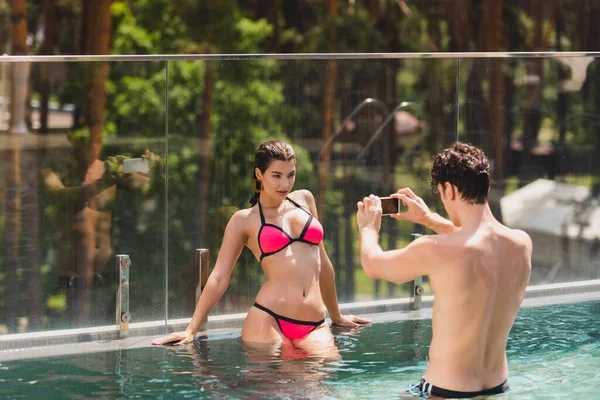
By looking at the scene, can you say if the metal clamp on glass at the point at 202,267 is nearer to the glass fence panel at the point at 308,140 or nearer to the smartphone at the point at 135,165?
the glass fence panel at the point at 308,140

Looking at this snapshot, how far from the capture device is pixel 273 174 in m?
5.77

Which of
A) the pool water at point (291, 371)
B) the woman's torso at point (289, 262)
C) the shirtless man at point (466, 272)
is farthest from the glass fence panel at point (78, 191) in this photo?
the shirtless man at point (466, 272)

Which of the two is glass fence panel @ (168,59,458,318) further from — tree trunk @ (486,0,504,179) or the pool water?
the pool water

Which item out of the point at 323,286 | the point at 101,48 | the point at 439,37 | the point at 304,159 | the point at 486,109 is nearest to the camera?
the point at 323,286

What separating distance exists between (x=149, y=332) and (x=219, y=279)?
106 centimetres

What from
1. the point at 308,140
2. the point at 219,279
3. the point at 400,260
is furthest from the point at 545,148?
the point at 400,260

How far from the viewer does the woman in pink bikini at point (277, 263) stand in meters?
5.75

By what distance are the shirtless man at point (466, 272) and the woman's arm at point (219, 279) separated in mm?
1634

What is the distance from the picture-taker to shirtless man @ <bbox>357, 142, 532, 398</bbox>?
13.7 ft

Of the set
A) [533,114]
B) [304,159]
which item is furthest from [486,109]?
[304,159]

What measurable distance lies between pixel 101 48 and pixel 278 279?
7.09 m

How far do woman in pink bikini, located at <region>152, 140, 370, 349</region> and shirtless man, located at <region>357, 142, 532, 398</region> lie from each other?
1482 mm

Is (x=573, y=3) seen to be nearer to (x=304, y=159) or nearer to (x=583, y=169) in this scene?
(x=583, y=169)

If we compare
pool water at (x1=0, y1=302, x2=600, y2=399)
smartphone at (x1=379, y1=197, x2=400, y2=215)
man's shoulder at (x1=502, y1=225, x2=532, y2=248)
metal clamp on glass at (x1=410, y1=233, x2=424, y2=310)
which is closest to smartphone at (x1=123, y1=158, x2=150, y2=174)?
pool water at (x1=0, y1=302, x2=600, y2=399)
